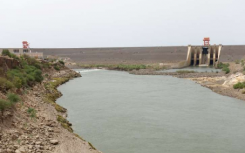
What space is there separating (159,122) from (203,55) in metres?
51.8

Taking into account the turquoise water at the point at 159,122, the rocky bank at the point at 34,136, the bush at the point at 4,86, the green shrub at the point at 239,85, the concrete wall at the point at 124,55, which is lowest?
the turquoise water at the point at 159,122

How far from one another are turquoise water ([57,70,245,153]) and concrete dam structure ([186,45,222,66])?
38.0 m

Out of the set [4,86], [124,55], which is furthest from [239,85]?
[124,55]

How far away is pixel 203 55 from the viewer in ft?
205

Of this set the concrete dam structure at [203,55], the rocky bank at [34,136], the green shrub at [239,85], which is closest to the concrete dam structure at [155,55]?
the concrete dam structure at [203,55]

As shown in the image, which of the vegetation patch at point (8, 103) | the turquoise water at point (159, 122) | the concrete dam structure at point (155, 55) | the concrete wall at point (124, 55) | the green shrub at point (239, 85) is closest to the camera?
the vegetation patch at point (8, 103)

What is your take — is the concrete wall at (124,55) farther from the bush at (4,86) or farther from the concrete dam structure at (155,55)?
the bush at (4,86)

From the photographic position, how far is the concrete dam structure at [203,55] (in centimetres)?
6006

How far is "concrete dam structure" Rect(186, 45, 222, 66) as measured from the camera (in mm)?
60062

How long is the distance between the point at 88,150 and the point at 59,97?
14.4 m

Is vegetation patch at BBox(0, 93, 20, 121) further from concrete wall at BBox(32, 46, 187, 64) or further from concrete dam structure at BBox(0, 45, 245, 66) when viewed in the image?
concrete wall at BBox(32, 46, 187, 64)

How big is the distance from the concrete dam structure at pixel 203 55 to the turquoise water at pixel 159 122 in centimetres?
3799

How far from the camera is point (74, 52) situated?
299ft

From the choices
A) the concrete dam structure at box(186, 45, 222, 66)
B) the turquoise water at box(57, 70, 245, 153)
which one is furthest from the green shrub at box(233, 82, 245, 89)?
the concrete dam structure at box(186, 45, 222, 66)
